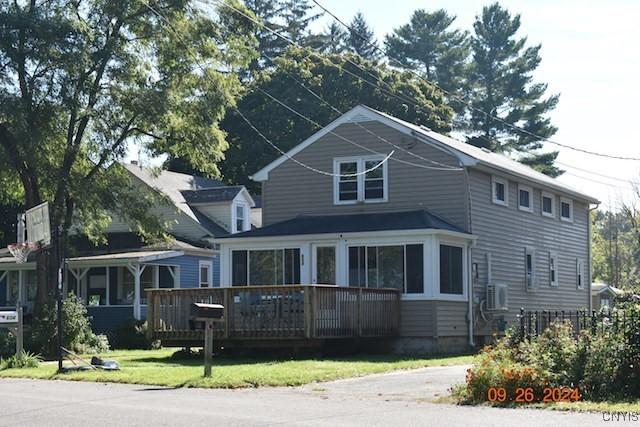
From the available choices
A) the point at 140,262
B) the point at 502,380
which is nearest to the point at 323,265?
the point at 140,262

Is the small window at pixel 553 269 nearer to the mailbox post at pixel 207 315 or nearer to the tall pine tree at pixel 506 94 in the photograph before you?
the mailbox post at pixel 207 315

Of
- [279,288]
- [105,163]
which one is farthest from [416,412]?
[105,163]

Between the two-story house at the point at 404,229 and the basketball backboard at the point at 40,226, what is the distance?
8258 mm

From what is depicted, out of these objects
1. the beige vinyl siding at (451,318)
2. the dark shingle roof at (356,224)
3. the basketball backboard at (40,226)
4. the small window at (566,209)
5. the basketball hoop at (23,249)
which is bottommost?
the beige vinyl siding at (451,318)

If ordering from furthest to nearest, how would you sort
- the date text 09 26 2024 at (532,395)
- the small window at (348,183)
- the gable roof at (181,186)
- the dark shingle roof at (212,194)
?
the dark shingle roof at (212,194), the gable roof at (181,186), the small window at (348,183), the date text 09 26 2024 at (532,395)

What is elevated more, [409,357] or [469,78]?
[469,78]

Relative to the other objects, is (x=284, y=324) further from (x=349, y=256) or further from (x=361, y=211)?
(x=361, y=211)

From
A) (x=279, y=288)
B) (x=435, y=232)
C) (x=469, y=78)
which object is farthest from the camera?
(x=469, y=78)

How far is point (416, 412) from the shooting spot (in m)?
13.1

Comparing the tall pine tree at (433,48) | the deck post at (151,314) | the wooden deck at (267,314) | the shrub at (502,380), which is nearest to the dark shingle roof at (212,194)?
the deck post at (151,314)

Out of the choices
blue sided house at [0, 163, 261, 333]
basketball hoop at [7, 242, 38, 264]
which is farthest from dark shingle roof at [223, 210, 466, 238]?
basketball hoop at [7, 242, 38, 264]

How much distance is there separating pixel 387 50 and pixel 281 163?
52.4m

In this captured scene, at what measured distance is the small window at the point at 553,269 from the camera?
35.2m

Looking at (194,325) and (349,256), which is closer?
(194,325)
